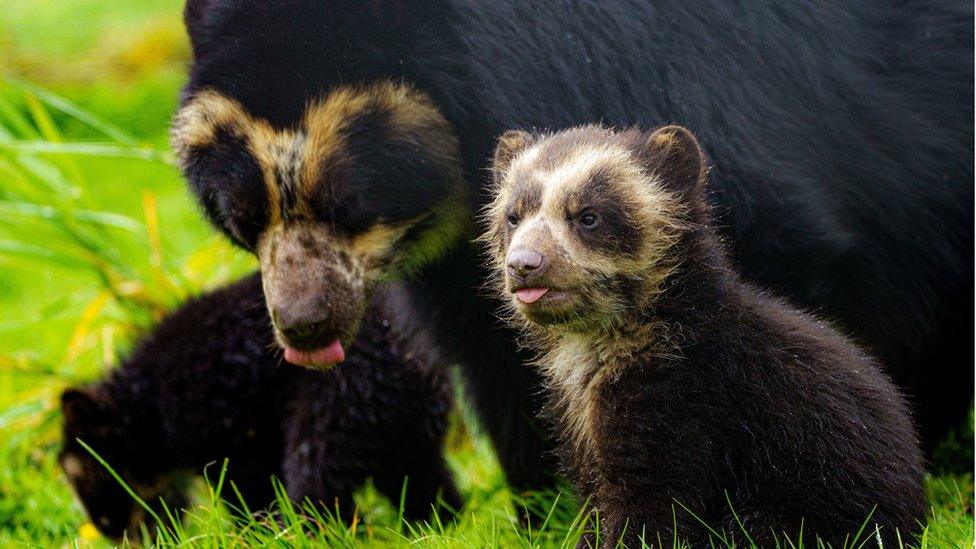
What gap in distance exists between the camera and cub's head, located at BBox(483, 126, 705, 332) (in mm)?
2668

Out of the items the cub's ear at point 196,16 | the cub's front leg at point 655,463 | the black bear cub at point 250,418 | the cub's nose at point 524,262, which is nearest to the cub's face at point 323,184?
A: the cub's ear at point 196,16

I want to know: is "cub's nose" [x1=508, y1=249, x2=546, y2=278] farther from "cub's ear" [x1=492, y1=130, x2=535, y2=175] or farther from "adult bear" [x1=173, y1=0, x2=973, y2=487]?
"adult bear" [x1=173, y1=0, x2=973, y2=487]

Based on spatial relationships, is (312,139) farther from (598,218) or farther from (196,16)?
(598,218)

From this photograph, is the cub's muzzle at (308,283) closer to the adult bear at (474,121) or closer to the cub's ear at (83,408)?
the adult bear at (474,121)

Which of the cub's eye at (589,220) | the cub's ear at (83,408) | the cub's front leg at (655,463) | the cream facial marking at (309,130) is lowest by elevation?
the cub's ear at (83,408)

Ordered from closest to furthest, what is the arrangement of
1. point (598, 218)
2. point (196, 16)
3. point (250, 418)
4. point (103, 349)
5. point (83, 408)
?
1. point (598, 218)
2. point (196, 16)
3. point (250, 418)
4. point (83, 408)
5. point (103, 349)

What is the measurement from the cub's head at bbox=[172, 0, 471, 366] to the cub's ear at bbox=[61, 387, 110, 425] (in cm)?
227

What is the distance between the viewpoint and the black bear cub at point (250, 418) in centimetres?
480

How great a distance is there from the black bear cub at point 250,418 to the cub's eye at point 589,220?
1.80m

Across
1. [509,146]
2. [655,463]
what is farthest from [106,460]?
[655,463]

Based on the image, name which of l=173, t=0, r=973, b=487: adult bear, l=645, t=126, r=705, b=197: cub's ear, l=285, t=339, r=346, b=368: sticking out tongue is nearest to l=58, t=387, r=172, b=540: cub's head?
l=173, t=0, r=973, b=487: adult bear

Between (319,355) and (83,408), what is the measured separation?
2.32 m

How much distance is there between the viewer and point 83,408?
5262 mm

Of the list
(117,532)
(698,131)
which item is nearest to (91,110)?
(117,532)
